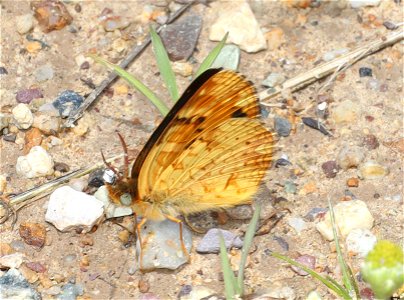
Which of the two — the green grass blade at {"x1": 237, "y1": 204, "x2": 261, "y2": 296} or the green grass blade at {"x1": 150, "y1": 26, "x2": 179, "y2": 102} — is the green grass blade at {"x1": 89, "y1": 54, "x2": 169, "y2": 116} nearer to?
the green grass blade at {"x1": 150, "y1": 26, "x2": 179, "y2": 102}

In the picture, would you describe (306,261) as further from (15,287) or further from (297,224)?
(15,287)

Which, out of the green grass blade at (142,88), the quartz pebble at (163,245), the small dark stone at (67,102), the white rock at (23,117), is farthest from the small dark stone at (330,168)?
the white rock at (23,117)

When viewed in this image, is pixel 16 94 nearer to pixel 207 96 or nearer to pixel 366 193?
pixel 207 96

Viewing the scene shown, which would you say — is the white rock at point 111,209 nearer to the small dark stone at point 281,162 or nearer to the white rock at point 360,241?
the small dark stone at point 281,162

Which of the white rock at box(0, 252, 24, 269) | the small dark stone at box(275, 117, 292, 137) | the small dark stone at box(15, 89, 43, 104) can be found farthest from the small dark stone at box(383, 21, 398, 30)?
the white rock at box(0, 252, 24, 269)

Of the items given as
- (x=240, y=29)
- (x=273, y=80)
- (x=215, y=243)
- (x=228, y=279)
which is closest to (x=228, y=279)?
(x=228, y=279)
